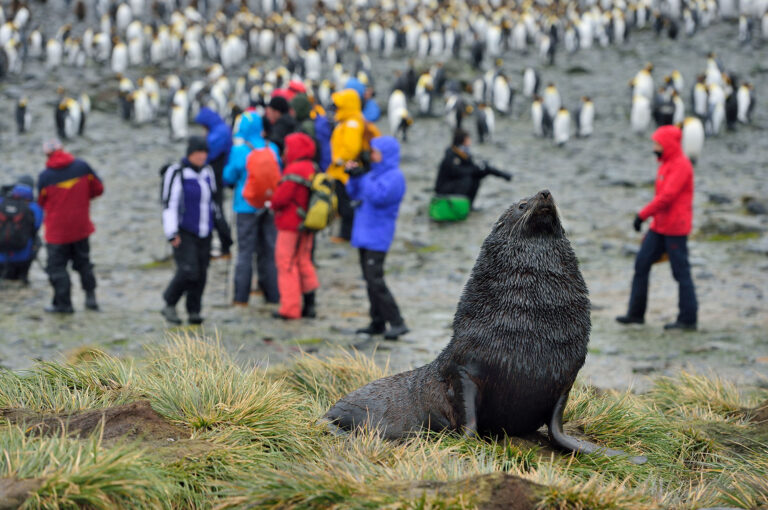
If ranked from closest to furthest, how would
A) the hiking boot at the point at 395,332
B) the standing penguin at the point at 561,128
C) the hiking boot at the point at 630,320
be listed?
the hiking boot at the point at 395,332
the hiking boot at the point at 630,320
the standing penguin at the point at 561,128

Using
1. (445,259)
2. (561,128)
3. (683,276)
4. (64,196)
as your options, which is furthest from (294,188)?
(561,128)

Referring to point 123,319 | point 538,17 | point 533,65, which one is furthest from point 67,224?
point 538,17

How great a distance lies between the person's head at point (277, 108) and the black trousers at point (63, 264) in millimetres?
2106

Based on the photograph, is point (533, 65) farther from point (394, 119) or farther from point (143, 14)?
point (143, 14)

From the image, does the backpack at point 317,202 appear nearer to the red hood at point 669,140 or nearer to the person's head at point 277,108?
the person's head at point 277,108

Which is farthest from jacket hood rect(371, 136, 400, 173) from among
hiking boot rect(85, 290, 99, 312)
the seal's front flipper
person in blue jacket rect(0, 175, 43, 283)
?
person in blue jacket rect(0, 175, 43, 283)

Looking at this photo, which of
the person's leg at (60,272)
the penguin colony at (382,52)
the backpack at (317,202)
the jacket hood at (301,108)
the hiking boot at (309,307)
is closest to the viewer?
the backpack at (317,202)

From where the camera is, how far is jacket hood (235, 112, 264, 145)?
8641mm

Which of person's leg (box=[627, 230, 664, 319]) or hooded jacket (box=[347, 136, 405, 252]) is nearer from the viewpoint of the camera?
hooded jacket (box=[347, 136, 405, 252])

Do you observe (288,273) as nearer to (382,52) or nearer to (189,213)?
(189,213)

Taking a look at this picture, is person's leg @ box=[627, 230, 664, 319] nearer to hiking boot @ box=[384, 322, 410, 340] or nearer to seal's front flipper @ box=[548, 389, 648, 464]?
hiking boot @ box=[384, 322, 410, 340]

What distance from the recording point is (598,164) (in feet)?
56.7

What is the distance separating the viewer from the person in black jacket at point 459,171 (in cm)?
1209

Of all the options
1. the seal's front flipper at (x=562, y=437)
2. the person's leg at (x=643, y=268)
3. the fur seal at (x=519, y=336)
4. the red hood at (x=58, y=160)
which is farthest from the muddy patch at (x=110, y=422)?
the person's leg at (x=643, y=268)
